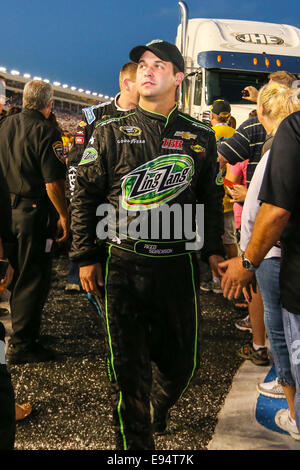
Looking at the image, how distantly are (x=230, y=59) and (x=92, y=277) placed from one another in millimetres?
8636

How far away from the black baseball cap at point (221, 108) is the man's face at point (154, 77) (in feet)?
9.85

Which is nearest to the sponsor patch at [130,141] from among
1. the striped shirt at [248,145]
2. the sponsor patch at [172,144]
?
the sponsor patch at [172,144]

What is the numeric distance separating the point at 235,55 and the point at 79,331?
25.0 feet

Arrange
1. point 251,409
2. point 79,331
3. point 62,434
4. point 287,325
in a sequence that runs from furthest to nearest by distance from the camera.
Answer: point 79,331, point 251,409, point 62,434, point 287,325

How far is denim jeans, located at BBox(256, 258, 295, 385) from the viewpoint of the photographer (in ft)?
9.30

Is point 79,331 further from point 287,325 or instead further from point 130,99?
point 287,325

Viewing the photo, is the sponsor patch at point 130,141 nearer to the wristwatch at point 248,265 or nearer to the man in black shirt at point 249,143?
the wristwatch at point 248,265

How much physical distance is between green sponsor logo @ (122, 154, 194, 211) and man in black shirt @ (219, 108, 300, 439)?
22.9 inches

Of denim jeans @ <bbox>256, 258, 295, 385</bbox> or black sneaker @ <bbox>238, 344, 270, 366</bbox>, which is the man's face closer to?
denim jeans @ <bbox>256, 258, 295, 385</bbox>

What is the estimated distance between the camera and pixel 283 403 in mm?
3365

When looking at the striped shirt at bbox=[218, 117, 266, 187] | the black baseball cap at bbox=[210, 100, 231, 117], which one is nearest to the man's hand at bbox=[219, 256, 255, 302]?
the striped shirt at bbox=[218, 117, 266, 187]

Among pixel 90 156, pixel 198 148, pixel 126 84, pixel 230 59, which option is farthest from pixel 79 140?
pixel 230 59

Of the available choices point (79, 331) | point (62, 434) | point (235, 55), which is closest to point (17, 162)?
point (79, 331)

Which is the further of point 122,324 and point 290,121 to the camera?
point 122,324
